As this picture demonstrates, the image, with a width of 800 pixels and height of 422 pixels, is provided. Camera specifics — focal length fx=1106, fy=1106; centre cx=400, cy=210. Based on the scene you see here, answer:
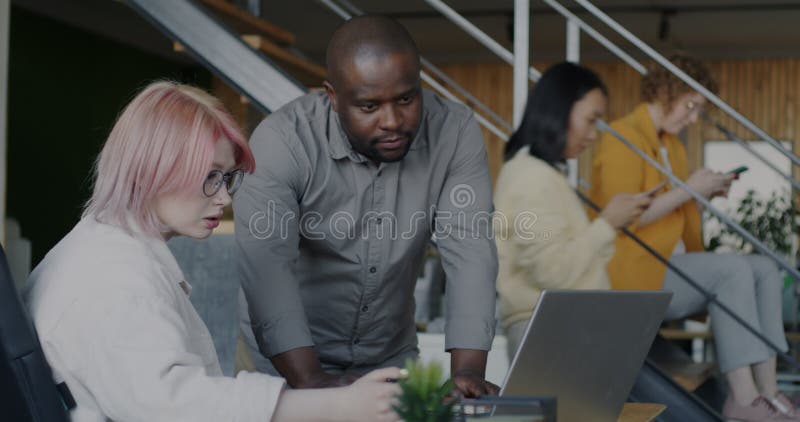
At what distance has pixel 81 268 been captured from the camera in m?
1.16

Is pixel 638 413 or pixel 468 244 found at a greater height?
pixel 468 244

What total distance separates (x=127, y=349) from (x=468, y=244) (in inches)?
34.9

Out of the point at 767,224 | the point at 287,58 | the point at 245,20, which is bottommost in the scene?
the point at 767,224

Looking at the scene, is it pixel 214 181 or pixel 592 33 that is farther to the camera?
pixel 592 33

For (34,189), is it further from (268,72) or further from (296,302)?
(296,302)

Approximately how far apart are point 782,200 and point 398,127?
8.61 metres

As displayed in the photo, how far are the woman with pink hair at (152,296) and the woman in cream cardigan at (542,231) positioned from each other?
1283mm

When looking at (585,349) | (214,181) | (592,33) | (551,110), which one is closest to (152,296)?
(214,181)

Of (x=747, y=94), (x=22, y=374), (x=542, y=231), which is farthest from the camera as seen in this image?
(x=747, y=94)

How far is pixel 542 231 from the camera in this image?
2498mm

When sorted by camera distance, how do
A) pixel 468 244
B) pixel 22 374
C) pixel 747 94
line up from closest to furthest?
pixel 22 374 → pixel 468 244 → pixel 747 94

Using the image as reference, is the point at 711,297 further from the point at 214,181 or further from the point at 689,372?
the point at 214,181

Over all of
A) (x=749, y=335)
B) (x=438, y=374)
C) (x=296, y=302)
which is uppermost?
(x=438, y=374)

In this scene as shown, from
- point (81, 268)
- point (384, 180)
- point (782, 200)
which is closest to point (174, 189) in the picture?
point (81, 268)
